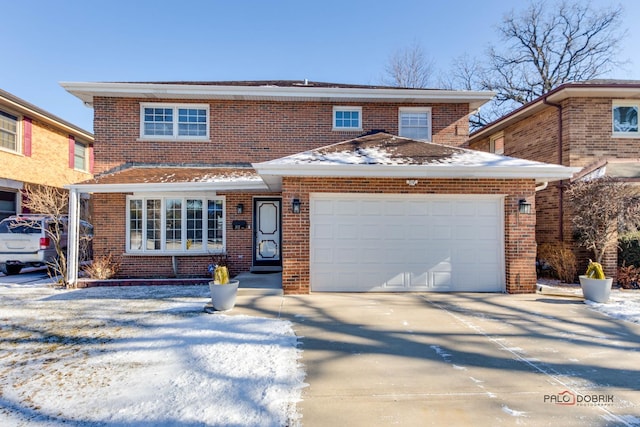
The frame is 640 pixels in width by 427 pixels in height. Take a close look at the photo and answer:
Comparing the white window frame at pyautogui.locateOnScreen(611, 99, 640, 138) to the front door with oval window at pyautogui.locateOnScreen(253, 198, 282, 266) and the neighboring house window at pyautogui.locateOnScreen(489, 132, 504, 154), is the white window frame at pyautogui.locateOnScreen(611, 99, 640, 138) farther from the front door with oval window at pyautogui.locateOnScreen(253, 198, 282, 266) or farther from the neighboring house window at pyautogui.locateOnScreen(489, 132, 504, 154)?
the front door with oval window at pyautogui.locateOnScreen(253, 198, 282, 266)

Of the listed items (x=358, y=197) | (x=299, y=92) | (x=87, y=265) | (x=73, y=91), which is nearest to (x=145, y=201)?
(x=87, y=265)

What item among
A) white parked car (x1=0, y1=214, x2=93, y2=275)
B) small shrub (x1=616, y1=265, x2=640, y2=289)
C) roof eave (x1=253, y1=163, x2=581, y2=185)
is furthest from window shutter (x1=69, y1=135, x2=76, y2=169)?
small shrub (x1=616, y1=265, x2=640, y2=289)

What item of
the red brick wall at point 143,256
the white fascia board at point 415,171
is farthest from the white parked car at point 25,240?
the white fascia board at point 415,171

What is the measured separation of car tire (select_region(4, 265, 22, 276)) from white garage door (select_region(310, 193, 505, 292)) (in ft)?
34.6

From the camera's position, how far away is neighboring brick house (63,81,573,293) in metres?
7.67

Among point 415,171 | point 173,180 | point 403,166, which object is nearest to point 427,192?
point 415,171

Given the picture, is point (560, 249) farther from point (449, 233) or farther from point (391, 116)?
point (391, 116)

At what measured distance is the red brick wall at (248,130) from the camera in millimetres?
10500

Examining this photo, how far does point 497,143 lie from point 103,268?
50.3 ft

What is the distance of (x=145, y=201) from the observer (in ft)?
32.9

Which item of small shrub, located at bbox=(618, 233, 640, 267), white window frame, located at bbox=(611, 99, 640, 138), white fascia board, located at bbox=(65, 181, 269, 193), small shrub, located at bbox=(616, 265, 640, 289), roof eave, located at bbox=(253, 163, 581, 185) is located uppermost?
white window frame, located at bbox=(611, 99, 640, 138)

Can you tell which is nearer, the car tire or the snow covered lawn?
the snow covered lawn

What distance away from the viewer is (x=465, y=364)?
4070mm

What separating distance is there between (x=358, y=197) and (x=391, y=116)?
4.57m
